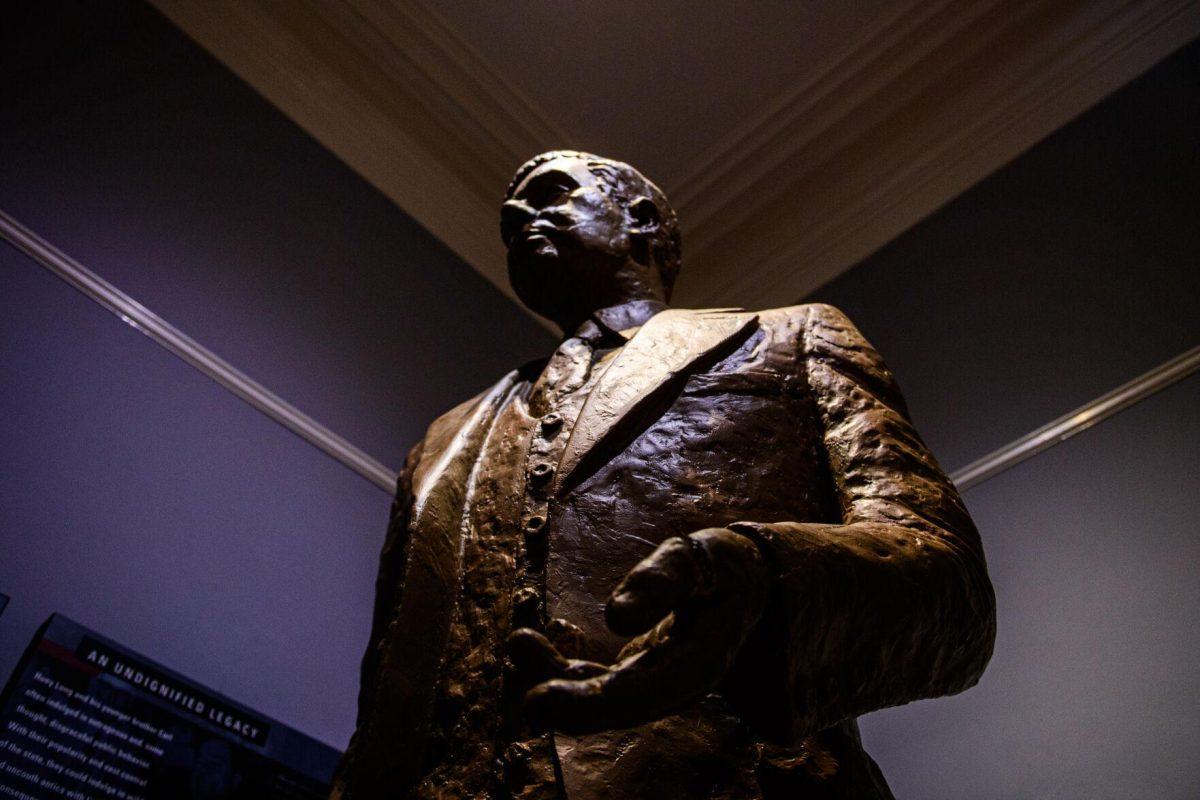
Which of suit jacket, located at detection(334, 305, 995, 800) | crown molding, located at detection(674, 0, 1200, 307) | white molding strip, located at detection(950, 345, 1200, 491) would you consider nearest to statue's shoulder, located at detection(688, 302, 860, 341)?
suit jacket, located at detection(334, 305, 995, 800)

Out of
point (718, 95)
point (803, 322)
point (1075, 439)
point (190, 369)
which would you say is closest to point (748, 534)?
point (803, 322)

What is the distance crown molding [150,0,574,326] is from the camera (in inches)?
179

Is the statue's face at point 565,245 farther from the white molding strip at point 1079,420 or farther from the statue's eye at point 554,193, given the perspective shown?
the white molding strip at point 1079,420

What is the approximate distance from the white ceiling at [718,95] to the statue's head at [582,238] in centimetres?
205

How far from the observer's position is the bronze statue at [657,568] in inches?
52.6

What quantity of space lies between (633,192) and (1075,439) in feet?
5.56

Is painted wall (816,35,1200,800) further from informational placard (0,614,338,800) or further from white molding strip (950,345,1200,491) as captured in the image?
informational placard (0,614,338,800)

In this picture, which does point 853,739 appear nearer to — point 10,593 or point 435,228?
point 10,593

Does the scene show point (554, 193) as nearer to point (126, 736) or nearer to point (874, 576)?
point (874, 576)

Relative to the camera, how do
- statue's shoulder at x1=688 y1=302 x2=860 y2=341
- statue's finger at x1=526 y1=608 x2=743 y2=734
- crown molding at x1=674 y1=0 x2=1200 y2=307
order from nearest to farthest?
statue's finger at x1=526 y1=608 x2=743 y2=734 < statue's shoulder at x1=688 y1=302 x2=860 y2=341 < crown molding at x1=674 y1=0 x2=1200 y2=307

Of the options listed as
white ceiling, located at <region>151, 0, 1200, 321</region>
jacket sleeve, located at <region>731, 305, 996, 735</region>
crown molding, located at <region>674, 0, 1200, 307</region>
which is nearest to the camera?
jacket sleeve, located at <region>731, 305, 996, 735</region>

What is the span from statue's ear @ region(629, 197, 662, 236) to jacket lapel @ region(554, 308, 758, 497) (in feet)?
1.53

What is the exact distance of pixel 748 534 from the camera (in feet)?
4.74

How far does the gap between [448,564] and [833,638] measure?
2.73ft
